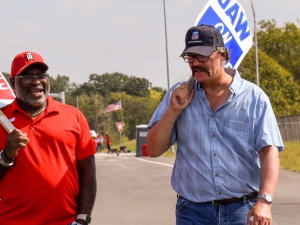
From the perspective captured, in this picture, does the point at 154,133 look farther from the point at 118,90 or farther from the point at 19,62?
the point at 118,90

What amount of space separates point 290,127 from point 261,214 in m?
58.6

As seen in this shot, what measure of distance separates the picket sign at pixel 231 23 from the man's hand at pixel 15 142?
169cm

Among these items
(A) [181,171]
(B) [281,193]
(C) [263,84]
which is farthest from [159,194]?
(C) [263,84]

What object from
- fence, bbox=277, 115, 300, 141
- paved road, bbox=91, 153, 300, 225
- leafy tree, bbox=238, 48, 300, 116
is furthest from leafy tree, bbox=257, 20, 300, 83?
paved road, bbox=91, 153, 300, 225

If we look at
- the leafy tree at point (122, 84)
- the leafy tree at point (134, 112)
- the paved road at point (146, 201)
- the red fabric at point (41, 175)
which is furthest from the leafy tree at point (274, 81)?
the leafy tree at point (122, 84)

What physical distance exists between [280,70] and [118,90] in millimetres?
104286

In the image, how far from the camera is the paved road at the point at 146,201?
510 inches

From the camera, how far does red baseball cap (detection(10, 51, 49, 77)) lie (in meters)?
5.18

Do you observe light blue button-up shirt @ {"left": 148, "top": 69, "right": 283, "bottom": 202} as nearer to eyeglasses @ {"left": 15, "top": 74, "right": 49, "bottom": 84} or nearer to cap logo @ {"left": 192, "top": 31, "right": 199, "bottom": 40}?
cap logo @ {"left": 192, "top": 31, "right": 199, "bottom": 40}

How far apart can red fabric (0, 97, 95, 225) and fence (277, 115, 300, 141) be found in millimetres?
56614

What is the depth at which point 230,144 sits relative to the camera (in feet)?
16.4

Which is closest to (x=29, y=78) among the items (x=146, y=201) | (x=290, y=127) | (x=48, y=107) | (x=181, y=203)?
(x=48, y=107)

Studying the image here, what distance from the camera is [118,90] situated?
555 feet

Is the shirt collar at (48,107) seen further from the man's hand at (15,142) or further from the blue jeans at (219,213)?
the blue jeans at (219,213)
